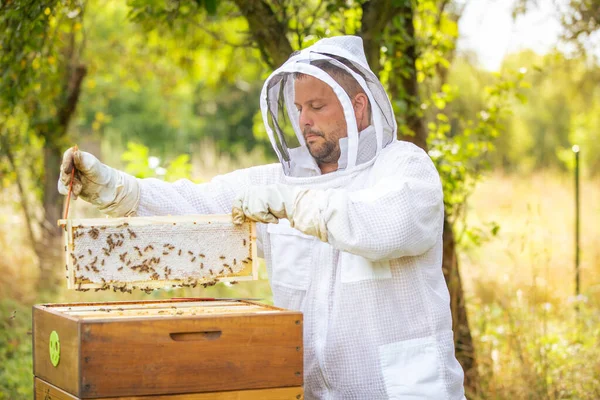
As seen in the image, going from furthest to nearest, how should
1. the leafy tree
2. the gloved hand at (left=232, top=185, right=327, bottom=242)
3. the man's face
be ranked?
the leafy tree → the man's face → the gloved hand at (left=232, top=185, right=327, bottom=242)

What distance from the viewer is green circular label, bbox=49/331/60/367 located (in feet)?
8.09

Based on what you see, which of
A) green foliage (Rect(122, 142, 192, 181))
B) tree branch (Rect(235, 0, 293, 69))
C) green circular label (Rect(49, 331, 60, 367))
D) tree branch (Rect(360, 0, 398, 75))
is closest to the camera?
green circular label (Rect(49, 331, 60, 367))

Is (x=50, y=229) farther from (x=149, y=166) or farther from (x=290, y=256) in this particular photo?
(x=290, y=256)

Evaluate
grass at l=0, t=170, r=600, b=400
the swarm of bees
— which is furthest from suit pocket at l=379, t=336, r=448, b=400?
grass at l=0, t=170, r=600, b=400

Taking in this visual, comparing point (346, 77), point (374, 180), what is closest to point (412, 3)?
point (346, 77)

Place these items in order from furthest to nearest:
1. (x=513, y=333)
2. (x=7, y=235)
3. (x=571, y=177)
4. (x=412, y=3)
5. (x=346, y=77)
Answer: (x=571, y=177), (x=7, y=235), (x=513, y=333), (x=412, y=3), (x=346, y=77)

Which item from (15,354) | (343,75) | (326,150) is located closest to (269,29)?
(343,75)

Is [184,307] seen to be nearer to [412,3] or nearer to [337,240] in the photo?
[337,240]

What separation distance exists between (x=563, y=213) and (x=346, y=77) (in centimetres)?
773

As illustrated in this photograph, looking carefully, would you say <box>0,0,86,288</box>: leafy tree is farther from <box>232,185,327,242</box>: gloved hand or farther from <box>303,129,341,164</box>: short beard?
<box>232,185,327,242</box>: gloved hand

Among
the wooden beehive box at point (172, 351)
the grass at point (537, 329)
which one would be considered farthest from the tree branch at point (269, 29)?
the wooden beehive box at point (172, 351)

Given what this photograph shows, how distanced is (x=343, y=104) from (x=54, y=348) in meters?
1.32

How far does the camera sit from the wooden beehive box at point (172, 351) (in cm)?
228

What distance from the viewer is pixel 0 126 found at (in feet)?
21.5
